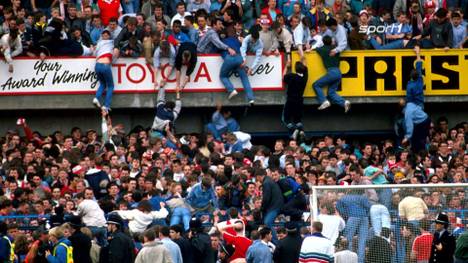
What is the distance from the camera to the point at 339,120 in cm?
4162

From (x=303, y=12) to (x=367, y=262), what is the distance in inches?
444

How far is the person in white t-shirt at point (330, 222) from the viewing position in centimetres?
3081

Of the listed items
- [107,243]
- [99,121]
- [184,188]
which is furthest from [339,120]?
[107,243]

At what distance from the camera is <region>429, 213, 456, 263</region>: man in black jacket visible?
29891 millimetres

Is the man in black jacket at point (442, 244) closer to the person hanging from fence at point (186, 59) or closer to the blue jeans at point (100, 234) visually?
the blue jeans at point (100, 234)

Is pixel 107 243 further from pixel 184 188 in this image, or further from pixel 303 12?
pixel 303 12

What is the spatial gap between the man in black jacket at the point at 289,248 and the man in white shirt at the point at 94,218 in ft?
10.0

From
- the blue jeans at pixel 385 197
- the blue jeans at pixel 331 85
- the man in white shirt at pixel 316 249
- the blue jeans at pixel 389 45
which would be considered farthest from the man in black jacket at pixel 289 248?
the blue jeans at pixel 389 45

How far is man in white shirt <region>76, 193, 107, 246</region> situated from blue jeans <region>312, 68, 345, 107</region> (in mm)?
8860

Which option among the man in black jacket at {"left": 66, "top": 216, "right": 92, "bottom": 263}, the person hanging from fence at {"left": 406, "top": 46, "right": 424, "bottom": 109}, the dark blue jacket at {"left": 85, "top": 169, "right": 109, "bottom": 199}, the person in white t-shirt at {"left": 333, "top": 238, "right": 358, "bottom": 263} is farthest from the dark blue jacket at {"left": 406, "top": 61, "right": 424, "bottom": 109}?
the man in black jacket at {"left": 66, "top": 216, "right": 92, "bottom": 263}

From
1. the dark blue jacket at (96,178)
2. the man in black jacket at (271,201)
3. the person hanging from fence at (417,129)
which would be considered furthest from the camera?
the person hanging from fence at (417,129)

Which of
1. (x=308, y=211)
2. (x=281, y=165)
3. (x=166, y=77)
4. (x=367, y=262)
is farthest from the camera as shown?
(x=166, y=77)

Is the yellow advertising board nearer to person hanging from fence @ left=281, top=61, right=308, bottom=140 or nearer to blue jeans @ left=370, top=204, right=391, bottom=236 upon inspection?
person hanging from fence @ left=281, top=61, right=308, bottom=140

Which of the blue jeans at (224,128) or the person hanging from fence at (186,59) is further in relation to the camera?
the person hanging from fence at (186,59)
